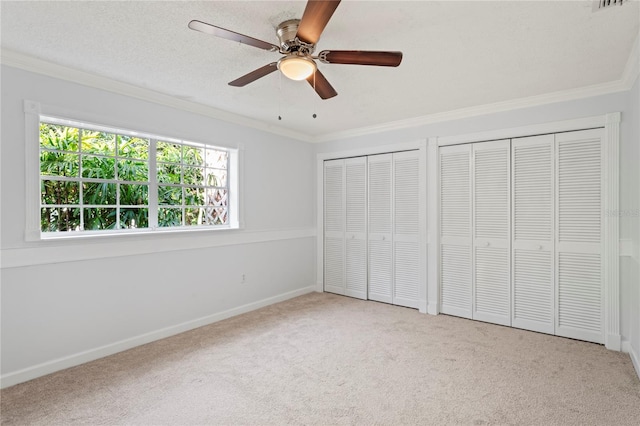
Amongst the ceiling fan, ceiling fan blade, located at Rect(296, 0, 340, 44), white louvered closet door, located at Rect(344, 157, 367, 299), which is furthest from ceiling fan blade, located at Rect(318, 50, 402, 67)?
white louvered closet door, located at Rect(344, 157, 367, 299)

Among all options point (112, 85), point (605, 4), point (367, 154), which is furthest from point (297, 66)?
point (367, 154)

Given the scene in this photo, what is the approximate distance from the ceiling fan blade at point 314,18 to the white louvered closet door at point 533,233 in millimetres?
2874

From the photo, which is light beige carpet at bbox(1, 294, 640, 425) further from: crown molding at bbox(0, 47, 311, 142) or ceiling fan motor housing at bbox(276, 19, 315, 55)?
crown molding at bbox(0, 47, 311, 142)

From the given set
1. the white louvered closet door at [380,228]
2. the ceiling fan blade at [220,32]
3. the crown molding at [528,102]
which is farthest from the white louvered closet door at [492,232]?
the ceiling fan blade at [220,32]

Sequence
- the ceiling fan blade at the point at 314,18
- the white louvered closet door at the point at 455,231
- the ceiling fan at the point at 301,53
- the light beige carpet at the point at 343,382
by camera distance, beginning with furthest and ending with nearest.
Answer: the white louvered closet door at the point at 455,231 → the light beige carpet at the point at 343,382 → the ceiling fan at the point at 301,53 → the ceiling fan blade at the point at 314,18

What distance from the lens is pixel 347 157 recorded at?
16.3 feet

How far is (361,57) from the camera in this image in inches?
78.8

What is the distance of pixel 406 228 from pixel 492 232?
3.37 ft

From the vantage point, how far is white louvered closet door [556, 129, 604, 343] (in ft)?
10.6

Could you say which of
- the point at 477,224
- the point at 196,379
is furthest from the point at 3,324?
the point at 477,224

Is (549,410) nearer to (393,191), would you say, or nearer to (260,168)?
(393,191)

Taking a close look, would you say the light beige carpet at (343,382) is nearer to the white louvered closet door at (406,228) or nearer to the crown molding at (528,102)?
the white louvered closet door at (406,228)

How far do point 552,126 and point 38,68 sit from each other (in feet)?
15.3

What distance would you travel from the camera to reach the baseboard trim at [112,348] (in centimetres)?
253
